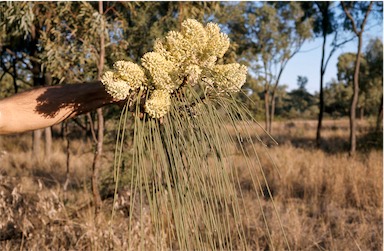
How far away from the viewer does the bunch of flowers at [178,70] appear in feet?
3.56

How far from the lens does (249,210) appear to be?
15.5 feet

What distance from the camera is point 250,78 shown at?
22.7m

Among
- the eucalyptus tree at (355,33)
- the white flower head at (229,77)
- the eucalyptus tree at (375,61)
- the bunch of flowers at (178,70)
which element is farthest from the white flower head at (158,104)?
the eucalyptus tree at (375,61)

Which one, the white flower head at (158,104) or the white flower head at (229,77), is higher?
the white flower head at (229,77)

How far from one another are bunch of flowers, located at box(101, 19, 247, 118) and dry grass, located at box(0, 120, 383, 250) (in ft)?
1.61

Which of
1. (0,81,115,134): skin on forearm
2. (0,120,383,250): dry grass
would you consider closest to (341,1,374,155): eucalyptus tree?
(0,120,383,250): dry grass

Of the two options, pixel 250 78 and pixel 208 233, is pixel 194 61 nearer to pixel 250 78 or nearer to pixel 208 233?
pixel 208 233

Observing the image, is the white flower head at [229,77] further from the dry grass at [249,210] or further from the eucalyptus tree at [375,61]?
the eucalyptus tree at [375,61]

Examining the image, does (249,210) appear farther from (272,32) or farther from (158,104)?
(272,32)

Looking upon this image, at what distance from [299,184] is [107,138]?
122 inches

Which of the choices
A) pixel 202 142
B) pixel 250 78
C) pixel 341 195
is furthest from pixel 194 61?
pixel 250 78

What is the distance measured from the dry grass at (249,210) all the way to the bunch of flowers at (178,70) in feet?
1.61

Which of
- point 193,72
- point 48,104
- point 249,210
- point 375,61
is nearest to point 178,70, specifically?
point 193,72

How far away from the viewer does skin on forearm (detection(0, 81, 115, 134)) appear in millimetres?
1495
